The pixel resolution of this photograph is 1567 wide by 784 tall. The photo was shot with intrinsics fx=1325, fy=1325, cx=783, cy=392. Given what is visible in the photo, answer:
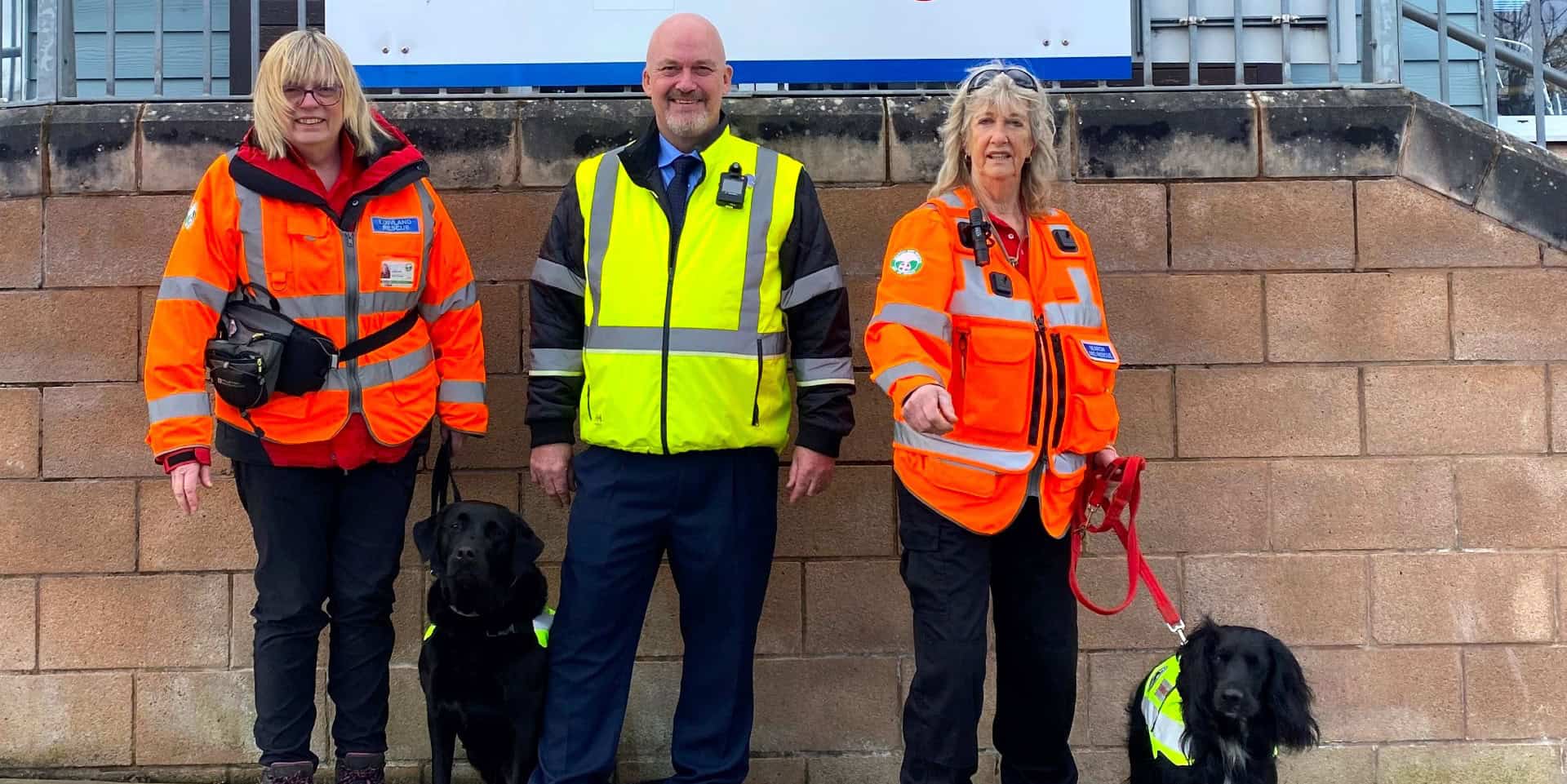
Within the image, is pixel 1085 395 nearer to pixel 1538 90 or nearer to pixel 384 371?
pixel 384 371

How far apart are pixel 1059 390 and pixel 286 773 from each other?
2.06 metres

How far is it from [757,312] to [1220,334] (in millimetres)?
1566

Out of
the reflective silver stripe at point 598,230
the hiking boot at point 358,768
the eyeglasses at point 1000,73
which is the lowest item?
the hiking boot at point 358,768

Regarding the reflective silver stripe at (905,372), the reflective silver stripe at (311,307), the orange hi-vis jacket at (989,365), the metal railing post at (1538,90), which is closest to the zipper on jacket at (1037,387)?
the orange hi-vis jacket at (989,365)

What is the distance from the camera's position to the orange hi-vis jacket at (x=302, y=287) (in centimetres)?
308

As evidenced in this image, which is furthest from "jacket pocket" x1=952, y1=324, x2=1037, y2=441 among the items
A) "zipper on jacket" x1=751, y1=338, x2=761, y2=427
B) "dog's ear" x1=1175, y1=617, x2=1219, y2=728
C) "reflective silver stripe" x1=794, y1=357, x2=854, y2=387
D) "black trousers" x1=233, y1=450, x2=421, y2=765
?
"black trousers" x1=233, y1=450, x2=421, y2=765

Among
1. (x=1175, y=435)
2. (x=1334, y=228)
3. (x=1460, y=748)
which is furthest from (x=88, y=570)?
(x=1460, y=748)

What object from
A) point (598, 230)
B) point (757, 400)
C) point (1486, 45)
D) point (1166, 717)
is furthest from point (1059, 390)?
point (1486, 45)

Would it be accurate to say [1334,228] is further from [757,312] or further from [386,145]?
[386,145]

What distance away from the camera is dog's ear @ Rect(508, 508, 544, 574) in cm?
338

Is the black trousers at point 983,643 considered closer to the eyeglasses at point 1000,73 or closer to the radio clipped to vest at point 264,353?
the eyeglasses at point 1000,73

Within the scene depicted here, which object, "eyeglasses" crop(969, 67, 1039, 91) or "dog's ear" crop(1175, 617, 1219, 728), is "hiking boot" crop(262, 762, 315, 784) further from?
"eyeglasses" crop(969, 67, 1039, 91)

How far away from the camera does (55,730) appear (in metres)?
3.92

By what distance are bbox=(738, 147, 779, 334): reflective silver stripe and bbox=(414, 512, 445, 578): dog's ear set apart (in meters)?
0.96
